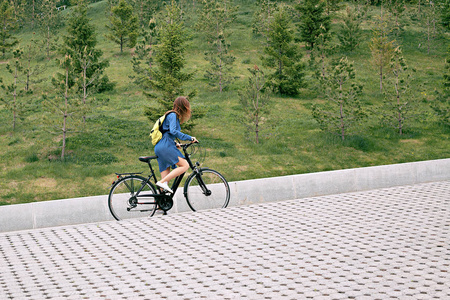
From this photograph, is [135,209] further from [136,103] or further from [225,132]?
[136,103]

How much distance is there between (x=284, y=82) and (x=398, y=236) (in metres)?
17.4

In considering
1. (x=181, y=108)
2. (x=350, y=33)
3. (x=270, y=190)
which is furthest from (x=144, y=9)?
(x=181, y=108)

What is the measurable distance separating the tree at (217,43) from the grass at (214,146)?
0.80 metres

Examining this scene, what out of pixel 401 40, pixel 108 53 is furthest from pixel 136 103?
pixel 401 40

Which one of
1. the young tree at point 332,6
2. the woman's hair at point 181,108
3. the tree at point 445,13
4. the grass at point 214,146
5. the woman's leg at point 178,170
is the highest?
the young tree at point 332,6

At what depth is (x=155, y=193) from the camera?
830 cm

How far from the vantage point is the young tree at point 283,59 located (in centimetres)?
2316

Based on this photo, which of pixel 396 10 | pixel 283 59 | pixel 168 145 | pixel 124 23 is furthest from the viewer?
pixel 396 10

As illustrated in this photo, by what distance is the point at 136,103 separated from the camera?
883 inches

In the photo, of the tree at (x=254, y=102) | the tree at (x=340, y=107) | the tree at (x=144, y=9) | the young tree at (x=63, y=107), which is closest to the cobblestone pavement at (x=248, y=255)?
the young tree at (x=63, y=107)

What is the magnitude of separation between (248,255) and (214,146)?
10795 millimetres

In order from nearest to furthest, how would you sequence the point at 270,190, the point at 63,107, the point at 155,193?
1. the point at 155,193
2. the point at 270,190
3. the point at 63,107

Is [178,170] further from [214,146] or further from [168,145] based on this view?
[214,146]

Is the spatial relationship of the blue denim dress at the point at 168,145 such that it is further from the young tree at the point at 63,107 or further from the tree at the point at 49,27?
the tree at the point at 49,27
